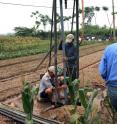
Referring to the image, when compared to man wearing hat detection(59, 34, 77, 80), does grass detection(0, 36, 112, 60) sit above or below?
below

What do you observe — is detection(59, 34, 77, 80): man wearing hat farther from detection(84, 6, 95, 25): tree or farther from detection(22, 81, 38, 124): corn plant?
detection(84, 6, 95, 25): tree

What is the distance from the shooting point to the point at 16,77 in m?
12.9

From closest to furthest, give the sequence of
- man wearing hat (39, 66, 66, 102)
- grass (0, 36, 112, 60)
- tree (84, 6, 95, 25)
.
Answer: man wearing hat (39, 66, 66, 102) < grass (0, 36, 112, 60) < tree (84, 6, 95, 25)

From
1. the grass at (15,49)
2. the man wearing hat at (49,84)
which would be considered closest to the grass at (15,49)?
the grass at (15,49)

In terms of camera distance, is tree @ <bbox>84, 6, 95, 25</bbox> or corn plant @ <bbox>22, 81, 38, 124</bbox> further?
tree @ <bbox>84, 6, 95, 25</bbox>

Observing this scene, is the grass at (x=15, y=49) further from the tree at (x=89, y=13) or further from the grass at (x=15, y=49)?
the tree at (x=89, y=13)

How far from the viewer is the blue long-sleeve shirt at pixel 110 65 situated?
4594mm

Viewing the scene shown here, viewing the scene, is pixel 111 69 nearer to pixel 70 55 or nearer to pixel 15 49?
pixel 70 55

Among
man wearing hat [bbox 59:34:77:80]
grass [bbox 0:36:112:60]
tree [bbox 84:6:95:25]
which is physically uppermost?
tree [bbox 84:6:95:25]

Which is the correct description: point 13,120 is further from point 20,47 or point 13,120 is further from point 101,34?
point 101,34

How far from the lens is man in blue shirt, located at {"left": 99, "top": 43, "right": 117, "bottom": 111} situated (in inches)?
181

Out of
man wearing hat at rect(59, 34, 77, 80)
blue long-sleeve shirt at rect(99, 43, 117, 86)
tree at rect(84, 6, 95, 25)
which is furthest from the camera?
tree at rect(84, 6, 95, 25)

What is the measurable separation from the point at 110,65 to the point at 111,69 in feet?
0.17

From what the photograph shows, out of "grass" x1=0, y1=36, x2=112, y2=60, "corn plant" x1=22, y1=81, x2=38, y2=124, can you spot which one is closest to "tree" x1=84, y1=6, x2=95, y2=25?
"grass" x1=0, y1=36, x2=112, y2=60
